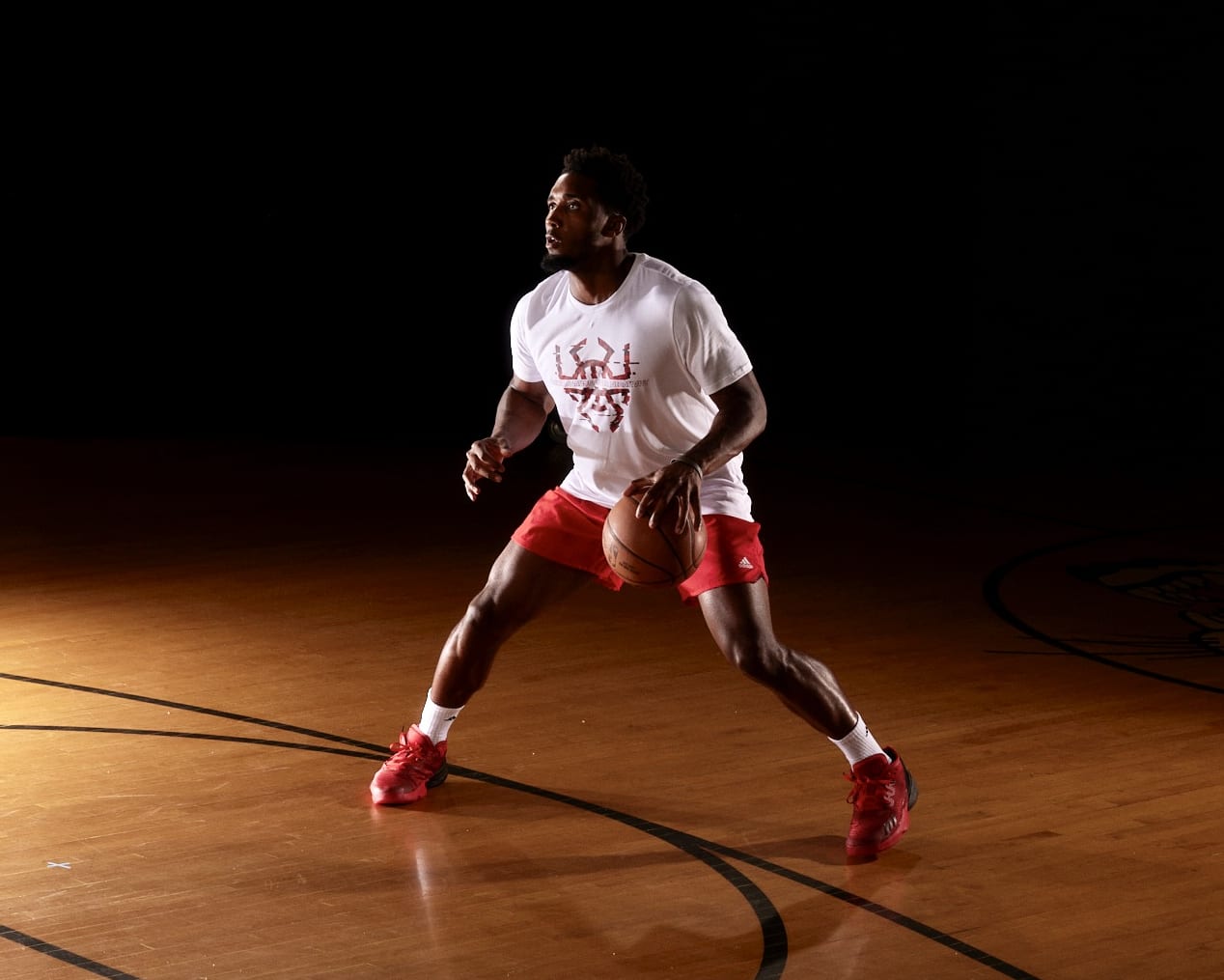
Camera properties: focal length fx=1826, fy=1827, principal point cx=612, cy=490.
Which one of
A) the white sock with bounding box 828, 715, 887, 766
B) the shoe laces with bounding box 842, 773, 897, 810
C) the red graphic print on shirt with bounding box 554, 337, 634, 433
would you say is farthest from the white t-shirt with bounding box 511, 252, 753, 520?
the shoe laces with bounding box 842, 773, 897, 810

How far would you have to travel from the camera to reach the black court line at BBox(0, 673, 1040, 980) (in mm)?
3525

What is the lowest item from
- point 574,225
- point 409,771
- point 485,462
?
point 409,771

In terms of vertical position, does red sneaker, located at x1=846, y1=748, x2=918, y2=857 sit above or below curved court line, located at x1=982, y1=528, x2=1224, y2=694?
above

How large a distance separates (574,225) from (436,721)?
1.26m

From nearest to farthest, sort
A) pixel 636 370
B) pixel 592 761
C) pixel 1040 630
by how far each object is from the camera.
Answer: pixel 636 370 → pixel 592 761 → pixel 1040 630

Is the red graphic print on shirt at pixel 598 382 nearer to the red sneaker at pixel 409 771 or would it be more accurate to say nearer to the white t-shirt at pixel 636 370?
the white t-shirt at pixel 636 370

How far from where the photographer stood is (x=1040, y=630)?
6387 millimetres

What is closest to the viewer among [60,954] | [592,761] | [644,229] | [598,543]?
[60,954]

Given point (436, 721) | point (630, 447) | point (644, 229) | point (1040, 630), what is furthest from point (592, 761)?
point (644, 229)

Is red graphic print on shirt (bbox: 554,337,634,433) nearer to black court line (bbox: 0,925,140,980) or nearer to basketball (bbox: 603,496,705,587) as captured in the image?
basketball (bbox: 603,496,705,587)

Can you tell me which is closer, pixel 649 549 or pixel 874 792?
pixel 649 549

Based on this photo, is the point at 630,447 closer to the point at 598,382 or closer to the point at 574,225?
the point at 598,382

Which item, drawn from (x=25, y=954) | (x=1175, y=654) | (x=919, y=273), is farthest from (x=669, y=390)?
(x=919, y=273)

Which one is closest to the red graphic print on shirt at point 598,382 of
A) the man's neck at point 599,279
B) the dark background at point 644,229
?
the man's neck at point 599,279
